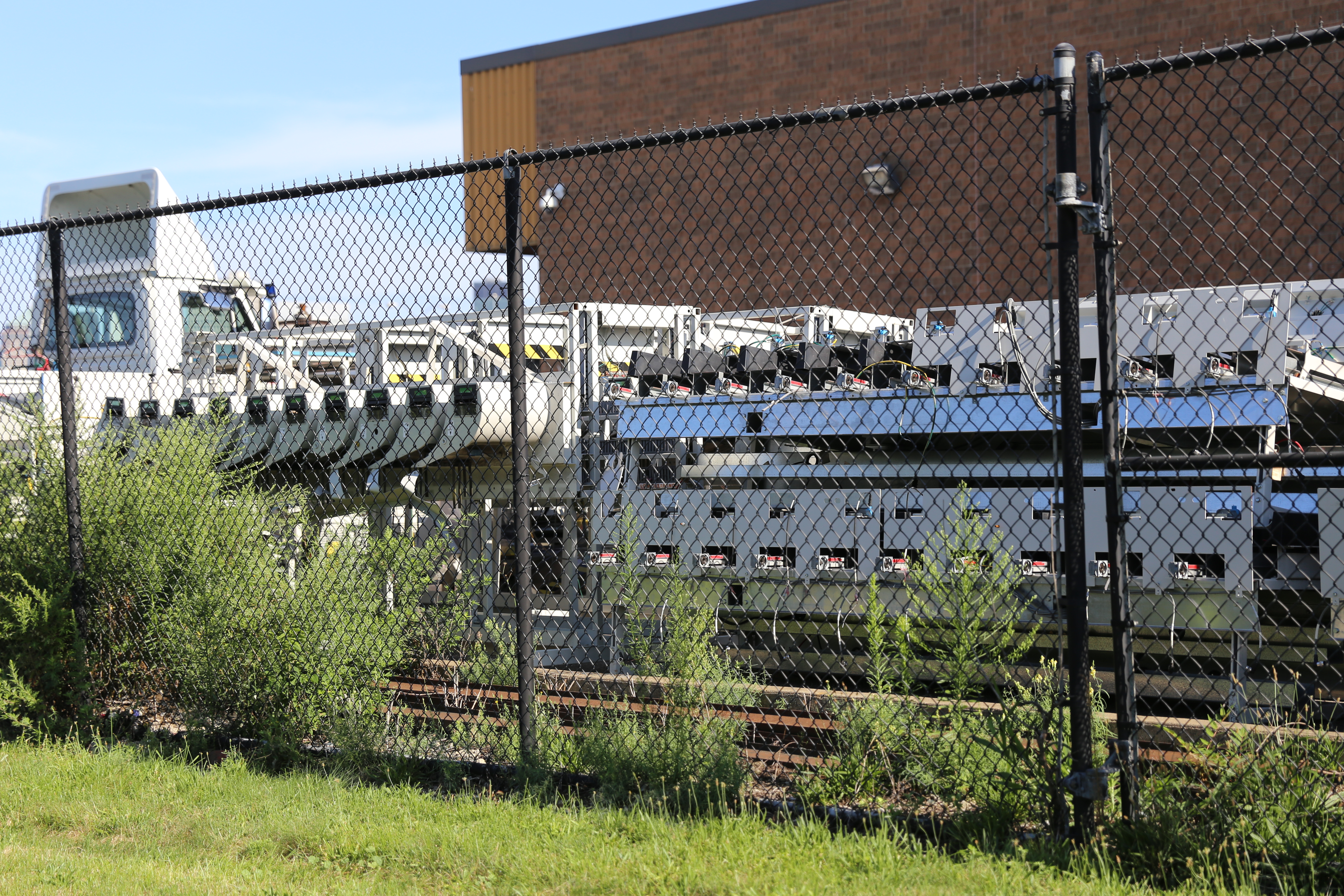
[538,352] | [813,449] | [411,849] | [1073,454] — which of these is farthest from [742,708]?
[538,352]

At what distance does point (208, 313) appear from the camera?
41.5 feet

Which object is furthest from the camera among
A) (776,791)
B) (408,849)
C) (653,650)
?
(653,650)

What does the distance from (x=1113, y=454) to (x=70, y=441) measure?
5142mm

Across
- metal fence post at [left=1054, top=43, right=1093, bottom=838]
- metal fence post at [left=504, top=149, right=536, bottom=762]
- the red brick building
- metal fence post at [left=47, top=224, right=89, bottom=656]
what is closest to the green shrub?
metal fence post at [left=1054, top=43, right=1093, bottom=838]

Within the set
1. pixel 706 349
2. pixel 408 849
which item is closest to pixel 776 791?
pixel 408 849

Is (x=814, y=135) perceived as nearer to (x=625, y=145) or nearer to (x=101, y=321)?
(x=101, y=321)

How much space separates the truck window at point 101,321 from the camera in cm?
1215

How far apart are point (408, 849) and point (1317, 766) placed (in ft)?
10.2

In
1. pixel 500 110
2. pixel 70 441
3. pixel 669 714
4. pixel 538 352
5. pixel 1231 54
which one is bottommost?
pixel 669 714

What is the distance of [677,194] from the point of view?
20.8 meters

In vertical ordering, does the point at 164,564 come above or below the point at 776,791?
above

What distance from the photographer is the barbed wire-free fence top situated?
395 cm

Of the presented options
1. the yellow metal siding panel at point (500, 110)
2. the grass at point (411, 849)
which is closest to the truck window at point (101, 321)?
the grass at point (411, 849)

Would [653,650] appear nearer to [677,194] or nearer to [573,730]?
[573,730]
